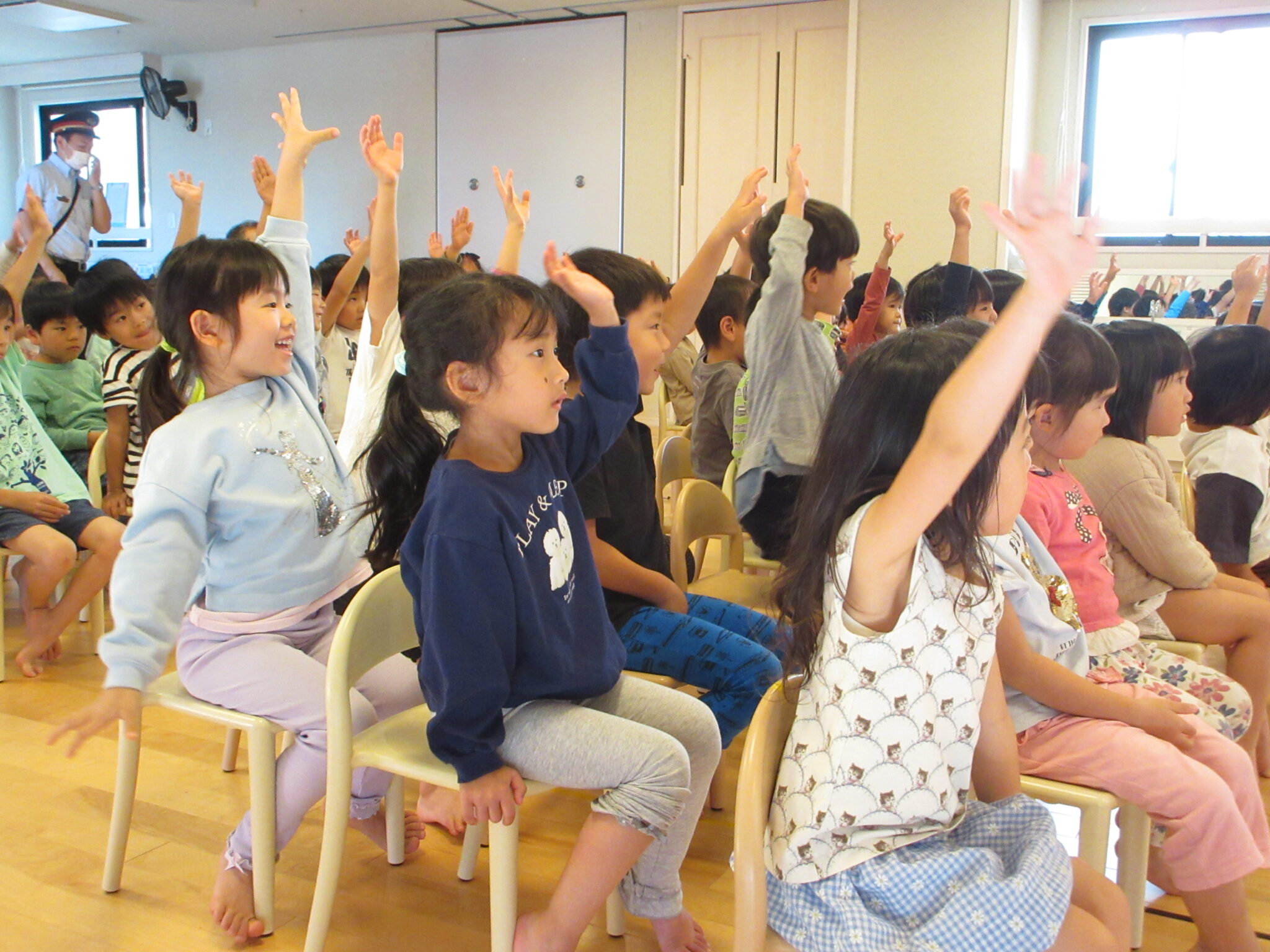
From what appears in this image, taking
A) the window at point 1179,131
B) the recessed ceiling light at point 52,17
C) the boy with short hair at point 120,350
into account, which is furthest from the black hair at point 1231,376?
the recessed ceiling light at point 52,17

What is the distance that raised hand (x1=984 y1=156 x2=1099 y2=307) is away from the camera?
0.94 meters

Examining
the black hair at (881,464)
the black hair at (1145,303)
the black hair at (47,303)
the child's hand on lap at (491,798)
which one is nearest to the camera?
the black hair at (881,464)

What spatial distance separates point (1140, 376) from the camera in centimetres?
204

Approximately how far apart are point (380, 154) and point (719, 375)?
1.17 metres

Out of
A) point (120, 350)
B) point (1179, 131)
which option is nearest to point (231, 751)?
point (120, 350)

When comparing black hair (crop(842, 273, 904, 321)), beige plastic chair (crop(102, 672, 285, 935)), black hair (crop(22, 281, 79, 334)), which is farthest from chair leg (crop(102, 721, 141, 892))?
black hair (crop(842, 273, 904, 321))

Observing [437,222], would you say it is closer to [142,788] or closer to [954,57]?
[954,57]

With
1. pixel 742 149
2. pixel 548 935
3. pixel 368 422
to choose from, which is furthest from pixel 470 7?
pixel 548 935

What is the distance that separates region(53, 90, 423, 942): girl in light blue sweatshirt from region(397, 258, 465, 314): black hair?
44 centimetres

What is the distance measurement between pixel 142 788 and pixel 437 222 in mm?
5916

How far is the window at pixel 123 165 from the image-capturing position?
8805 millimetres

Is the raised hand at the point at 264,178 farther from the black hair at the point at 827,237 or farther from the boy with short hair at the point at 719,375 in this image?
the black hair at the point at 827,237

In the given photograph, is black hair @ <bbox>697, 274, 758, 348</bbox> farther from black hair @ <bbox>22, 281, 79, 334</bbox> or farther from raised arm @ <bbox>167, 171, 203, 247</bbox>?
black hair @ <bbox>22, 281, 79, 334</bbox>

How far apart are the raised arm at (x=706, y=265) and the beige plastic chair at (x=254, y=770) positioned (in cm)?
103
